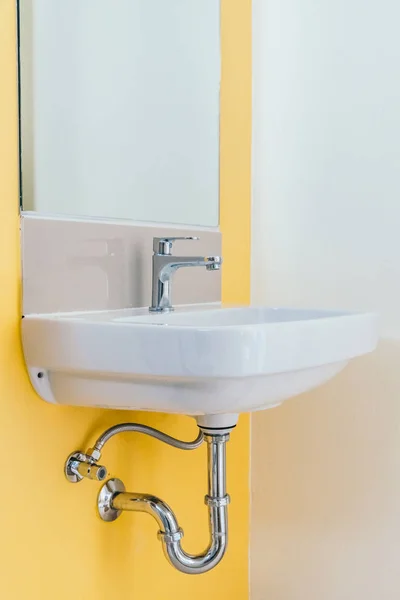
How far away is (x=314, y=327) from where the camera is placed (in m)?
0.91

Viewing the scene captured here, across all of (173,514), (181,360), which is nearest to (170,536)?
(173,514)

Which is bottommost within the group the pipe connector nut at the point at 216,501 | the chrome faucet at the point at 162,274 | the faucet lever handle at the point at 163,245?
the pipe connector nut at the point at 216,501

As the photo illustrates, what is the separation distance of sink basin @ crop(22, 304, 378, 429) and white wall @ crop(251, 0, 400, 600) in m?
0.44

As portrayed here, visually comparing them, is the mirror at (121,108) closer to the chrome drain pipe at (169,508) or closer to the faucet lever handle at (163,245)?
the faucet lever handle at (163,245)

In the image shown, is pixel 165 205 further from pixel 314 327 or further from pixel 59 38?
pixel 314 327

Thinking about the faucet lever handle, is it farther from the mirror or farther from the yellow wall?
the yellow wall

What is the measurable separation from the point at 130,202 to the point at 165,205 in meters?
0.12

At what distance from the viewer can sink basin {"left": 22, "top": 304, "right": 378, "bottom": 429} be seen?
0.83m

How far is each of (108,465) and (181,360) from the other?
37cm

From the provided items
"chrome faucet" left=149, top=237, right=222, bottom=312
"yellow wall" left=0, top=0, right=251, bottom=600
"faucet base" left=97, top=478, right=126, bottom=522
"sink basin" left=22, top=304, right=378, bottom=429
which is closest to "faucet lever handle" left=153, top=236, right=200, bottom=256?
"chrome faucet" left=149, top=237, right=222, bottom=312

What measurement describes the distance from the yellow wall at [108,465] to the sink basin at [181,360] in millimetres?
58

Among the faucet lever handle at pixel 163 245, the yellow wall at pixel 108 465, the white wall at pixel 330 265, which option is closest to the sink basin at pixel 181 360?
the yellow wall at pixel 108 465

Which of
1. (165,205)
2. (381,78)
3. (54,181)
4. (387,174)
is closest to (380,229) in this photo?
(387,174)

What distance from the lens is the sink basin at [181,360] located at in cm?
83
